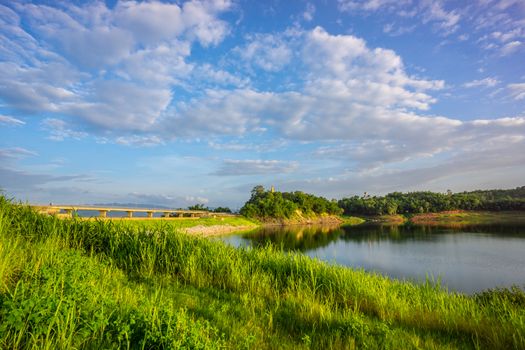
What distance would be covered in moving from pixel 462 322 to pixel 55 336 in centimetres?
733

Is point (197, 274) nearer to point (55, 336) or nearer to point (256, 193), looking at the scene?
point (55, 336)

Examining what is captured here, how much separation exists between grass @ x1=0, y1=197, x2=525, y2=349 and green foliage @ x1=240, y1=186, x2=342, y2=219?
7832 cm

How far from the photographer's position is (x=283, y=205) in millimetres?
102375

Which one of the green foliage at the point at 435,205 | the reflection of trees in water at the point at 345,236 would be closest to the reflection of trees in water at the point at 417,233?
the reflection of trees in water at the point at 345,236

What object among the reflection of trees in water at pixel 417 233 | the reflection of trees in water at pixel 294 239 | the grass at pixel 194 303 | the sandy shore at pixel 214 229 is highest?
the grass at pixel 194 303

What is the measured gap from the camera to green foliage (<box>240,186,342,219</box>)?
93688mm

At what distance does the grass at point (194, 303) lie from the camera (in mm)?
3969

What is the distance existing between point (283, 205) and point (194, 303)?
96.4 meters

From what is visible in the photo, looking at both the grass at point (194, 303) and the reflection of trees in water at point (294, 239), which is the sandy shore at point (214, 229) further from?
the grass at point (194, 303)

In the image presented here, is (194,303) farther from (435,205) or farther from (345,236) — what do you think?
(435,205)

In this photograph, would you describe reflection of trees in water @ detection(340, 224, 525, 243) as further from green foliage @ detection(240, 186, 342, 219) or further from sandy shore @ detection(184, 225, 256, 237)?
green foliage @ detection(240, 186, 342, 219)

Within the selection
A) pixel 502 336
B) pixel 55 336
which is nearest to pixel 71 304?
pixel 55 336

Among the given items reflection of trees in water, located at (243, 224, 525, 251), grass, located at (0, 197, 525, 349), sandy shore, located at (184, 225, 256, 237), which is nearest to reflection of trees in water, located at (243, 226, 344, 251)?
reflection of trees in water, located at (243, 224, 525, 251)

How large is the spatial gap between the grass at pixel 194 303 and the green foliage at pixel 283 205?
78.3 meters
